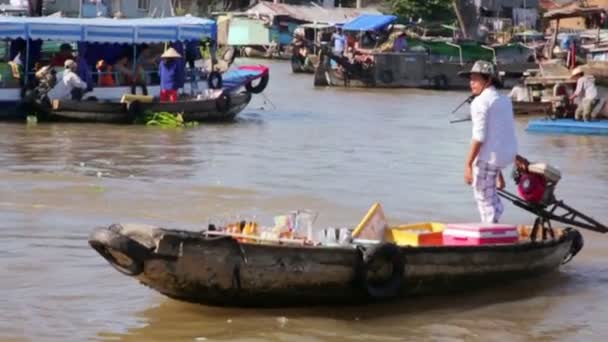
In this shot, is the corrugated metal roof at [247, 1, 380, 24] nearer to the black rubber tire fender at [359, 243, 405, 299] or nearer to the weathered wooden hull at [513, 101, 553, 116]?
the weathered wooden hull at [513, 101, 553, 116]

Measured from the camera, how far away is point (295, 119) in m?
24.4

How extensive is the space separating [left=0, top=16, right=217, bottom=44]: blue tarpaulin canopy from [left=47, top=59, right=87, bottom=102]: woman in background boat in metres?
0.52

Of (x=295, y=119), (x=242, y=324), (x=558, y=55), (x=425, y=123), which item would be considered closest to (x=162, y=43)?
(x=295, y=119)

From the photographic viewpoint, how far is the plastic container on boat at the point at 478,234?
27.8 ft

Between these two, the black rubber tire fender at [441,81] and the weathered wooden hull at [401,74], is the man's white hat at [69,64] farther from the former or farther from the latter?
the black rubber tire fender at [441,81]

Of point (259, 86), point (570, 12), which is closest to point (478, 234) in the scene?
point (259, 86)

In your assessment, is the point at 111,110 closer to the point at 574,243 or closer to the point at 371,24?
the point at 574,243

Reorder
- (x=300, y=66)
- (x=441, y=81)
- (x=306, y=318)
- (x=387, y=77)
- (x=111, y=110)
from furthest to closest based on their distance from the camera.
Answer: (x=300, y=66) < (x=441, y=81) < (x=387, y=77) < (x=111, y=110) < (x=306, y=318)

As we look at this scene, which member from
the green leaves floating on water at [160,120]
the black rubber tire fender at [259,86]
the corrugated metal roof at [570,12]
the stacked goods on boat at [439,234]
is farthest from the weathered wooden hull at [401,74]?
the stacked goods on boat at [439,234]

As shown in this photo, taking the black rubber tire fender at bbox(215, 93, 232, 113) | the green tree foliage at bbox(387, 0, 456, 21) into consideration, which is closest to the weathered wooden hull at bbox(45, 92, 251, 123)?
the black rubber tire fender at bbox(215, 93, 232, 113)

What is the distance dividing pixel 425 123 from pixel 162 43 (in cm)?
520

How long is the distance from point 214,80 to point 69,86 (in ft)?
11.1

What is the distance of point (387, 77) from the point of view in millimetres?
36656

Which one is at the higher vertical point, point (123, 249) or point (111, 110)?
point (123, 249)
